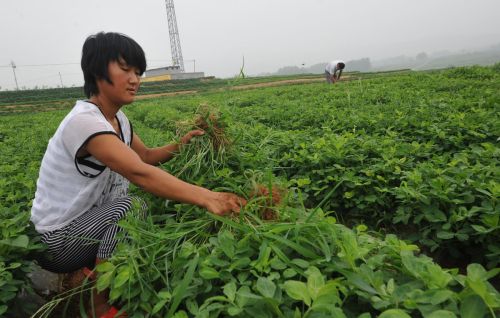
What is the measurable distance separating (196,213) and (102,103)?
1.02 meters

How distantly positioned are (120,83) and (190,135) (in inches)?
21.2

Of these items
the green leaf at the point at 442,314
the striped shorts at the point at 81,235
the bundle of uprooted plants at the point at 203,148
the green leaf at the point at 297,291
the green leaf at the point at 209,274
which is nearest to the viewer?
the green leaf at the point at 442,314

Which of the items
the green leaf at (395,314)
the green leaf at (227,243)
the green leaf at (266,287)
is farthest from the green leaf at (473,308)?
the green leaf at (227,243)

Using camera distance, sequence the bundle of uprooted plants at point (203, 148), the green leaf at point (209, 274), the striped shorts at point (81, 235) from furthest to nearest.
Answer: the bundle of uprooted plants at point (203, 148) < the striped shorts at point (81, 235) < the green leaf at point (209, 274)

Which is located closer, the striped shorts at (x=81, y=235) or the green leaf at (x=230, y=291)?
the green leaf at (x=230, y=291)

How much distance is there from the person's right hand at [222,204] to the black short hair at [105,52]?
103 cm

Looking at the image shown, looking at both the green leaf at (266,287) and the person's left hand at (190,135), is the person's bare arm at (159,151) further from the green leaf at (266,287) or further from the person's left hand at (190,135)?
the green leaf at (266,287)

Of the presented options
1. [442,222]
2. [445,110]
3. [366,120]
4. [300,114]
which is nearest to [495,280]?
[442,222]

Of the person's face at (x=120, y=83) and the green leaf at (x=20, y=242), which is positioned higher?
the person's face at (x=120, y=83)

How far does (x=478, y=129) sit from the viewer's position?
141 inches

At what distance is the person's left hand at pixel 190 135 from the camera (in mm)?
2268

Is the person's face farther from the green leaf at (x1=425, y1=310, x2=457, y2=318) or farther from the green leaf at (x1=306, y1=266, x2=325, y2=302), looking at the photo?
the green leaf at (x1=425, y1=310, x2=457, y2=318)

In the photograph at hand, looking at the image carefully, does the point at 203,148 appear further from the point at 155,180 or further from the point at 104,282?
the point at 104,282

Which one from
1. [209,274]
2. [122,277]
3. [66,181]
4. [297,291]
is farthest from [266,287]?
[66,181]
